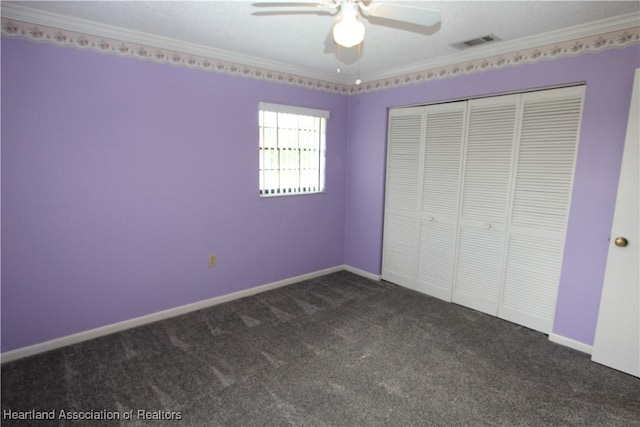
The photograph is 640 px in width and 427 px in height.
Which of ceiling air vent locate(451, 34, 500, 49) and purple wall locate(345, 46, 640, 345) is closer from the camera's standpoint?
purple wall locate(345, 46, 640, 345)

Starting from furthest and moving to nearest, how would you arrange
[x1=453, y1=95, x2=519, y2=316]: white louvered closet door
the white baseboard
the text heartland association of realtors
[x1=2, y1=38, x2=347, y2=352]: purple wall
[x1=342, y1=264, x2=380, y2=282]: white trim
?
[x1=342, y1=264, x2=380, y2=282]: white trim
[x1=453, y1=95, x2=519, y2=316]: white louvered closet door
the white baseboard
[x1=2, y1=38, x2=347, y2=352]: purple wall
the text heartland association of realtors

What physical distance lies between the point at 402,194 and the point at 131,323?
9.34ft

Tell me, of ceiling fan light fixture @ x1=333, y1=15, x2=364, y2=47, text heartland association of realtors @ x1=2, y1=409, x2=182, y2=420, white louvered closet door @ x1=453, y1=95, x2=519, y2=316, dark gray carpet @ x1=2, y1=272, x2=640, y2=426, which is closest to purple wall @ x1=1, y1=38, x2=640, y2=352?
white louvered closet door @ x1=453, y1=95, x2=519, y2=316

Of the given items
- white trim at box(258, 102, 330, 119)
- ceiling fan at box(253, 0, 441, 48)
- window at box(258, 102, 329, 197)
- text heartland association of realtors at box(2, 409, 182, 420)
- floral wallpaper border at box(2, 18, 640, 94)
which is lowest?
text heartland association of realtors at box(2, 409, 182, 420)

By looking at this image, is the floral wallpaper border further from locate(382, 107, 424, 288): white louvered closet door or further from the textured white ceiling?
locate(382, 107, 424, 288): white louvered closet door

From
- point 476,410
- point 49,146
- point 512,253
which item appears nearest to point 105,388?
point 49,146

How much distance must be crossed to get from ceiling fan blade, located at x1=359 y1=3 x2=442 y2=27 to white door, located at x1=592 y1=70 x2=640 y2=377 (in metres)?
1.60

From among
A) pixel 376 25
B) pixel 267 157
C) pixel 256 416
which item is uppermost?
pixel 376 25

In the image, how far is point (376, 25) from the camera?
238 centimetres

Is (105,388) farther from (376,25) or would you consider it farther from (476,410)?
(376,25)

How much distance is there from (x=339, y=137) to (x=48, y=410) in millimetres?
3460

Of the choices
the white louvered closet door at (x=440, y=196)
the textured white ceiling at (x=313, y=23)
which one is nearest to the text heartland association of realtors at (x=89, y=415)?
the textured white ceiling at (x=313, y=23)

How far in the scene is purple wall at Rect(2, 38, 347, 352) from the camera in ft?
7.64

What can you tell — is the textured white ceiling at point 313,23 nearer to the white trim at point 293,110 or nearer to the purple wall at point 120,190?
the purple wall at point 120,190
